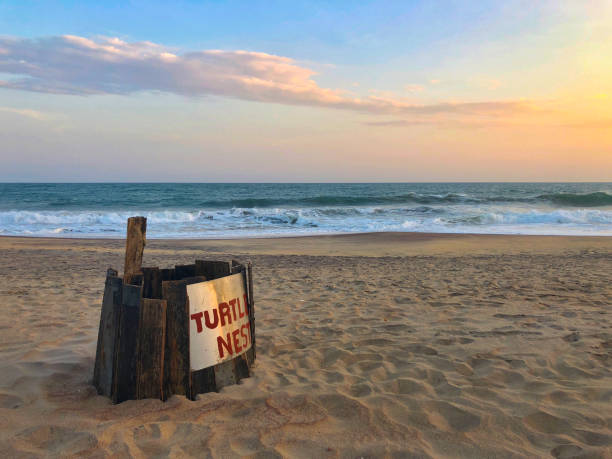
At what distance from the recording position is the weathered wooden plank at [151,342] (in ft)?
9.58

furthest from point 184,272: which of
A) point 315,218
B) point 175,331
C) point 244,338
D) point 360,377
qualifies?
point 315,218

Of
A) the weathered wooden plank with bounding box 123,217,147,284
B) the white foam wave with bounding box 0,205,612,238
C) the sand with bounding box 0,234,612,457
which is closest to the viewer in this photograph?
the sand with bounding box 0,234,612,457

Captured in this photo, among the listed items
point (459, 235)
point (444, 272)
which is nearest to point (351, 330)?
point (444, 272)

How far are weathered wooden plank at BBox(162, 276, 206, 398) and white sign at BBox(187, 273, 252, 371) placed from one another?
46mm

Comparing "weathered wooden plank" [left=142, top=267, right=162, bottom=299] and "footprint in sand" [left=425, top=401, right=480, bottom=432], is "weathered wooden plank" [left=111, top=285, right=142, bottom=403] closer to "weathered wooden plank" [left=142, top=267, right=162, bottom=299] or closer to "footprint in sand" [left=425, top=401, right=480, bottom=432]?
"weathered wooden plank" [left=142, top=267, right=162, bottom=299]

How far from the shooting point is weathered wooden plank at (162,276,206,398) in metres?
3.00

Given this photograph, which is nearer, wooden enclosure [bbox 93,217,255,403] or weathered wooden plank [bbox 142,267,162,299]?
wooden enclosure [bbox 93,217,255,403]

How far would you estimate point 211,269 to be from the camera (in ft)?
12.6

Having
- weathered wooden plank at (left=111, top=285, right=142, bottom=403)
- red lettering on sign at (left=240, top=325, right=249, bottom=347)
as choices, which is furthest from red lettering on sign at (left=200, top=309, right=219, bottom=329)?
weathered wooden plank at (left=111, top=285, right=142, bottom=403)

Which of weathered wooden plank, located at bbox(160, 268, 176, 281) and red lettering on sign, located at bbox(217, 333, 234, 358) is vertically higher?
weathered wooden plank, located at bbox(160, 268, 176, 281)

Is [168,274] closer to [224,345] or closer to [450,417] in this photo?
[224,345]

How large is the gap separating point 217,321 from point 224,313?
0.09 metres

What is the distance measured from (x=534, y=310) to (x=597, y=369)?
204 cm

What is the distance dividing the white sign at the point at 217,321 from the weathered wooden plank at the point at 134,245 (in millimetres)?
544
